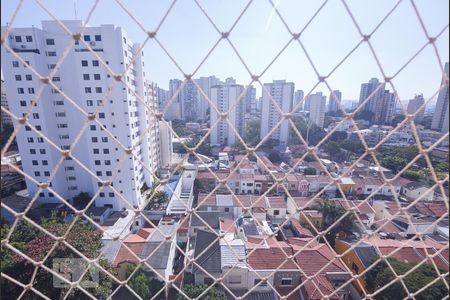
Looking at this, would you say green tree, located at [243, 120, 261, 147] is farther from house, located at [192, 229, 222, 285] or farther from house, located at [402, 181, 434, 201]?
house, located at [192, 229, 222, 285]

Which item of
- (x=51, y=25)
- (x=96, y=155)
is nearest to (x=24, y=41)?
(x=51, y=25)

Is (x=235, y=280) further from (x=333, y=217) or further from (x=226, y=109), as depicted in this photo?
(x=226, y=109)

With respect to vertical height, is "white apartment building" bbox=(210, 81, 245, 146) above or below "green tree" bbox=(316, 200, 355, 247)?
above

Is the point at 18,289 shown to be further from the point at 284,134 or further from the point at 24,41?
the point at 284,134

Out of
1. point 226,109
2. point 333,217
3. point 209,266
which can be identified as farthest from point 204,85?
point 209,266

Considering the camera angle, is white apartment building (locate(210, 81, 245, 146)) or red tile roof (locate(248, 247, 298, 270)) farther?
white apartment building (locate(210, 81, 245, 146))

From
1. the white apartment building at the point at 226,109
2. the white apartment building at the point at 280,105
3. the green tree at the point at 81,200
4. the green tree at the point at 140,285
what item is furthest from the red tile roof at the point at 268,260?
the white apartment building at the point at 280,105

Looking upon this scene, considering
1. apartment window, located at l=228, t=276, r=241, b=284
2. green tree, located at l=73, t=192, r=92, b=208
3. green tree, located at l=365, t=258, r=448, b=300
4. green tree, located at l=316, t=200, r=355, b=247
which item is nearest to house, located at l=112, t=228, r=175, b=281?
apartment window, located at l=228, t=276, r=241, b=284
